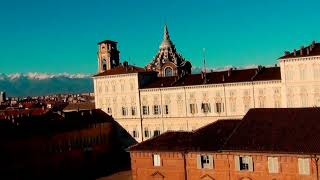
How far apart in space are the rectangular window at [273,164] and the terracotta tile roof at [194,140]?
419 centimetres

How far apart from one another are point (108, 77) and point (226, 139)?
118 ft

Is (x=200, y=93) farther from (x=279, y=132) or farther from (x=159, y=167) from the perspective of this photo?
(x=279, y=132)

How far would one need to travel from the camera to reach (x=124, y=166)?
62438 mm

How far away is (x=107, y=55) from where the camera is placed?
3383 inches

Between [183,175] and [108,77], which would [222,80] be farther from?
[183,175]

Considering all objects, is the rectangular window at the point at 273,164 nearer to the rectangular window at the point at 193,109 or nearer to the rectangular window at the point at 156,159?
the rectangular window at the point at 156,159

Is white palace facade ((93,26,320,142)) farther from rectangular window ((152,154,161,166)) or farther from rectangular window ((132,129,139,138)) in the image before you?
rectangular window ((152,154,161,166))

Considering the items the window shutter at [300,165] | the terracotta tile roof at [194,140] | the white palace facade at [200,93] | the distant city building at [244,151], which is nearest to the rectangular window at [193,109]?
the white palace facade at [200,93]

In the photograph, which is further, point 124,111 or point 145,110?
point 124,111

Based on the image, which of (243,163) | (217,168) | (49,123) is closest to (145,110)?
(49,123)

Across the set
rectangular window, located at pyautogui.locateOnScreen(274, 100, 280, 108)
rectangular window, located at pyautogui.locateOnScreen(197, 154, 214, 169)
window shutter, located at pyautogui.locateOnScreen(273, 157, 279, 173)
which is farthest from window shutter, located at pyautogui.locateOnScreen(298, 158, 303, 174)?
rectangular window, located at pyautogui.locateOnScreen(274, 100, 280, 108)

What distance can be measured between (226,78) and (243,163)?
27.8 meters

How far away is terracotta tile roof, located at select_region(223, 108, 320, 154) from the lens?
35.8 metres

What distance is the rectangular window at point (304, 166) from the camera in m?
35.0
